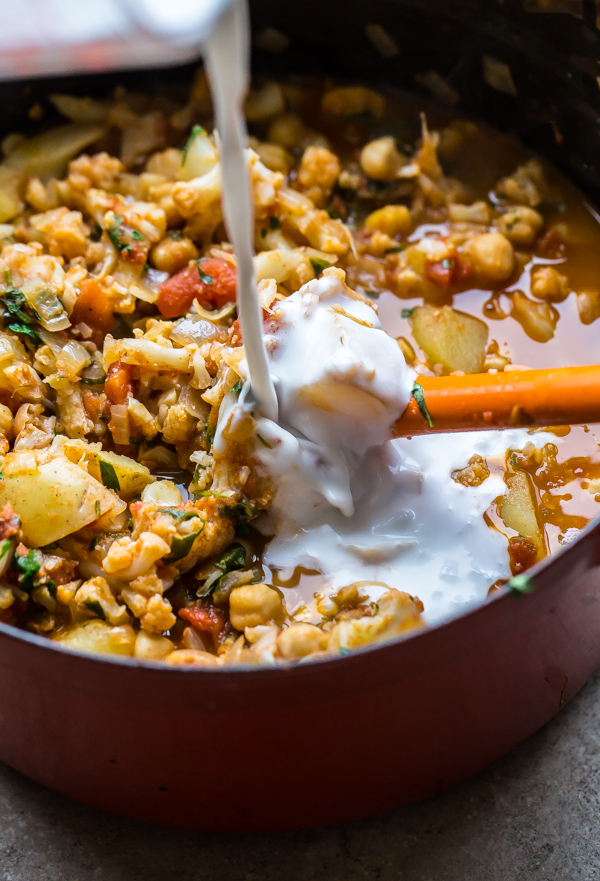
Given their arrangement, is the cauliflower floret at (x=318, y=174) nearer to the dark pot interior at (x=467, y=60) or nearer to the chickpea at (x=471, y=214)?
the chickpea at (x=471, y=214)

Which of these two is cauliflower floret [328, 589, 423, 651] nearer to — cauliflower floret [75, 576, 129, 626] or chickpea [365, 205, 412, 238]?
cauliflower floret [75, 576, 129, 626]

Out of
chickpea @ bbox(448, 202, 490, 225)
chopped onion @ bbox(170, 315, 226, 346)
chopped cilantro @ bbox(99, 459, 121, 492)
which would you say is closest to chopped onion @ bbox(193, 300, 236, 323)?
chopped onion @ bbox(170, 315, 226, 346)

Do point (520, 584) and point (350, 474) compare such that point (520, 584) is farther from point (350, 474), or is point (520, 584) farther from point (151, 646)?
point (151, 646)

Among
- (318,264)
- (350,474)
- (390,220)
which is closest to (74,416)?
(350,474)

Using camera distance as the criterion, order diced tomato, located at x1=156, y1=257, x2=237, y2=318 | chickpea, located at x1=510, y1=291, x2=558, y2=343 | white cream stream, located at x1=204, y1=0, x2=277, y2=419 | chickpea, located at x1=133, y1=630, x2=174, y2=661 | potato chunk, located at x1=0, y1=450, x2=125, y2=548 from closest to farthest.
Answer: white cream stream, located at x1=204, y1=0, x2=277, y2=419
chickpea, located at x1=133, y1=630, x2=174, y2=661
potato chunk, located at x1=0, y1=450, x2=125, y2=548
diced tomato, located at x1=156, y1=257, x2=237, y2=318
chickpea, located at x1=510, y1=291, x2=558, y2=343

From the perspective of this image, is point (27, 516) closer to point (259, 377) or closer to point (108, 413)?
point (108, 413)

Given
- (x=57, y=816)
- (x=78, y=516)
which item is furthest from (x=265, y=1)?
(x=57, y=816)
